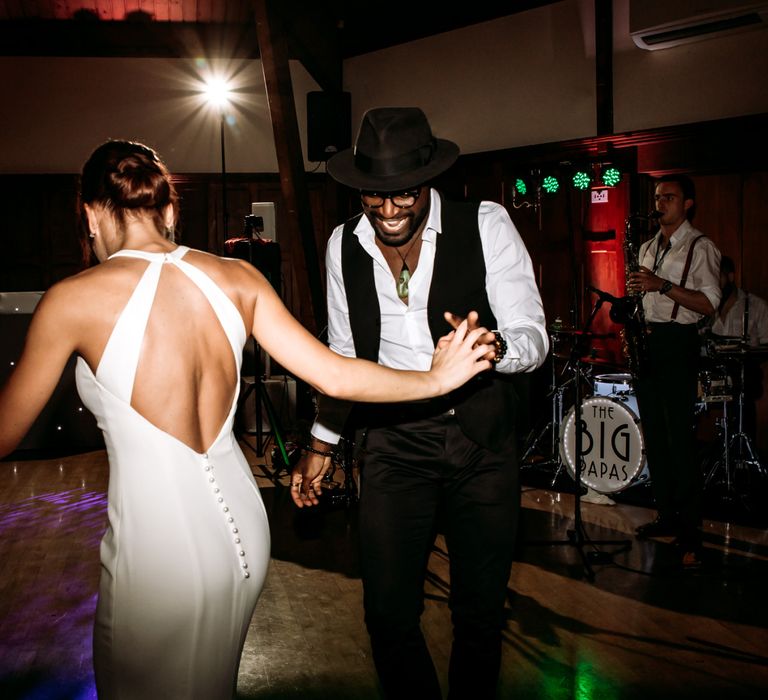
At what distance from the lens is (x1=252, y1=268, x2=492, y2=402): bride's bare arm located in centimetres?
176

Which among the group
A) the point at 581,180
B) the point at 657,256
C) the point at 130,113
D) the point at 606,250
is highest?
the point at 130,113

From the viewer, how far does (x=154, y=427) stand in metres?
1.55

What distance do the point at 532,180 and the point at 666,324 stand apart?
6.42ft

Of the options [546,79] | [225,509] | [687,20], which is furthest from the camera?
[546,79]

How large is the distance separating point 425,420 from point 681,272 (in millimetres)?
2935

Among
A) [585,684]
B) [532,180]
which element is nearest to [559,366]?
[532,180]

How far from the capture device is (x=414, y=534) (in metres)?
2.31

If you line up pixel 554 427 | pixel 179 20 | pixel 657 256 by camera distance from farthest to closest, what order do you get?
pixel 179 20, pixel 554 427, pixel 657 256

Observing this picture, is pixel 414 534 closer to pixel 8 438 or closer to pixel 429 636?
pixel 8 438

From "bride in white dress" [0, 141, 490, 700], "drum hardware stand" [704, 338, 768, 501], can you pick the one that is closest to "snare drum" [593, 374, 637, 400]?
"drum hardware stand" [704, 338, 768, 501]

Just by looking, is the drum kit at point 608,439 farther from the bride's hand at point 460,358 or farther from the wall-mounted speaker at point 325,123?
the wall-mounted speaker at point 325,123

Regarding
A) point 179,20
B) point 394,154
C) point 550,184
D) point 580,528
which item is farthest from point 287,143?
point 394,154

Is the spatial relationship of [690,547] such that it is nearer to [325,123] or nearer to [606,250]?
[606,250]

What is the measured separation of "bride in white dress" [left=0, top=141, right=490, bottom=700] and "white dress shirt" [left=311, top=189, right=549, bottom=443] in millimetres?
837
